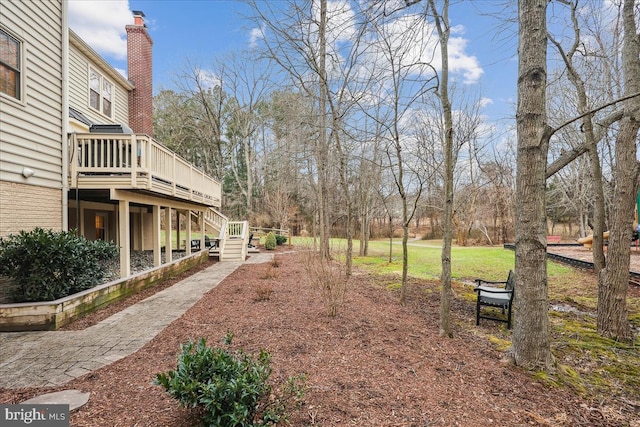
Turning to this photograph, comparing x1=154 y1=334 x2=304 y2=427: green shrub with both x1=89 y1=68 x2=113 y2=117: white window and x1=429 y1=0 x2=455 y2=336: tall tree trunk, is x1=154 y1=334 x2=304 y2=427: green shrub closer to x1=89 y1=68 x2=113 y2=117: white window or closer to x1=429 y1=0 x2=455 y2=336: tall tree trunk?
x1=429 y1=0 x2=455 y2=336: tall tree trunk

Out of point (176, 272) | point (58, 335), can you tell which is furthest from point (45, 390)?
point (176, 272)

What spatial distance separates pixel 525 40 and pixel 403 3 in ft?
4.95

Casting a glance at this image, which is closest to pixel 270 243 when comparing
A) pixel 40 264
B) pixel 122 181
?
pixel 122 181

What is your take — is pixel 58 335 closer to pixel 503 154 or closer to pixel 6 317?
pixel 6 317

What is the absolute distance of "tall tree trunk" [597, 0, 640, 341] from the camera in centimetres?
408

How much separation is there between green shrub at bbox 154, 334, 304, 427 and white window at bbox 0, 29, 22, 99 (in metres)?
6.34

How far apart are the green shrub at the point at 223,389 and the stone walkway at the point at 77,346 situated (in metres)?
1.82

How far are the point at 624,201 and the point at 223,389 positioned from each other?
17.3 ft

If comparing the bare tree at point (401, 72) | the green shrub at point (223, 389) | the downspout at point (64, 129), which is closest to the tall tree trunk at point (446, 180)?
the bare tree at point (401, 72)

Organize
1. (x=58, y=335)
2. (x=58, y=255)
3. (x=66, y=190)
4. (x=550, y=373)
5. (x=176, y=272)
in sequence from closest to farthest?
1. (x=550, y=373)
2. (x=58, y=335)
3. (x=58, y=255)
4. (x=66, y=190)
5. (x=176, y=272)

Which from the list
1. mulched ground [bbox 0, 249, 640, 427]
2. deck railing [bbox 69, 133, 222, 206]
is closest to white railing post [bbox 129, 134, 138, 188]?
deck railing [bbox 69, 133, 222, 206]

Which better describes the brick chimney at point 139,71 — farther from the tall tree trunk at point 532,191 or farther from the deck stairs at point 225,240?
the tall tree trunk at point 532,191

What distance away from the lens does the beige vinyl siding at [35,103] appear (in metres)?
5.35

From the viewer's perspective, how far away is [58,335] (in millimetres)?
4262
